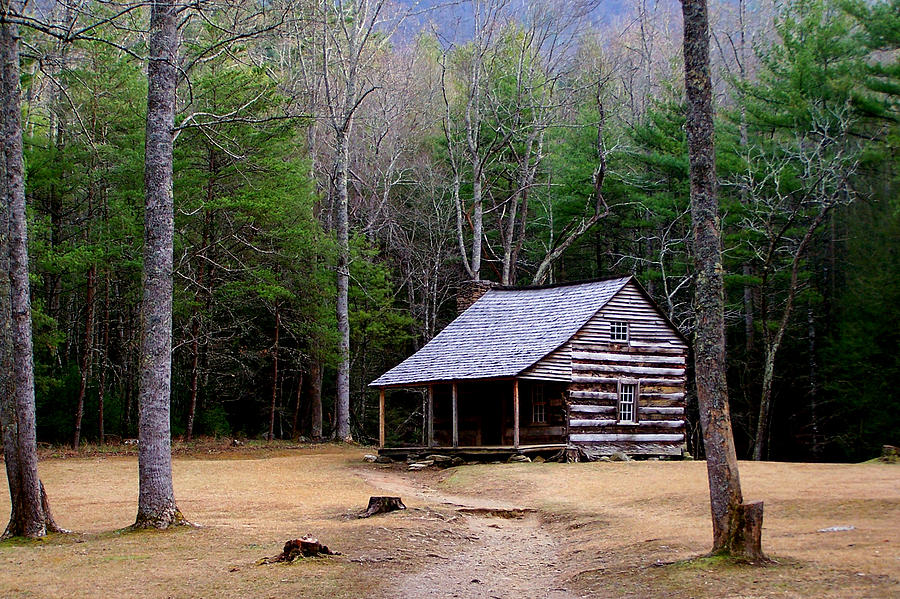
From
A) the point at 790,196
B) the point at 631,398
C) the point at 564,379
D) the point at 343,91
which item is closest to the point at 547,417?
the point at 564,379

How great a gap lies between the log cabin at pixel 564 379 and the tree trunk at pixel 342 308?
7563 millimetres

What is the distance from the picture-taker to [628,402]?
26.8 metres

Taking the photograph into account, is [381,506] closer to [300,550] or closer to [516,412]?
[300,550]

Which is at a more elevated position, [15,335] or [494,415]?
[15,335]

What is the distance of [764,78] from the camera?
122 feet

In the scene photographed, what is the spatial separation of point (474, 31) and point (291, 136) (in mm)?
11481

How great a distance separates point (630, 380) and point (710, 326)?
16697 millimetres

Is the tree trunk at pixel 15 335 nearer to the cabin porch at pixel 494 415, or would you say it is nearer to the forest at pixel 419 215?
the forest at pixel 419 215

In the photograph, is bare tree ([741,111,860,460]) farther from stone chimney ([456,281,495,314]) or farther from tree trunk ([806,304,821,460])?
stone chimney ([456,281,495,314])

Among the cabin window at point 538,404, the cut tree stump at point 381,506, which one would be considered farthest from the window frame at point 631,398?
the cut tree stump at point 381,506

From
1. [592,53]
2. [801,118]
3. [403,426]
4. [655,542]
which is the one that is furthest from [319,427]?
[592,53]

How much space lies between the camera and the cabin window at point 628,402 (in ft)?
87.3

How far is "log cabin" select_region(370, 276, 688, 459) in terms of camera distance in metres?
25.4

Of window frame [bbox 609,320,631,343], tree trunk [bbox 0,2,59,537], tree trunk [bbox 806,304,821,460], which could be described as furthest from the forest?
tree trunk [bbox 0,2,59,537]
